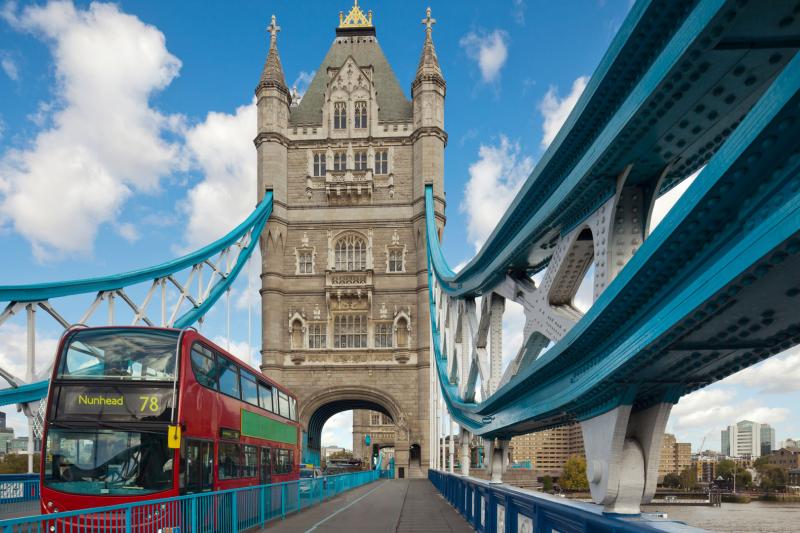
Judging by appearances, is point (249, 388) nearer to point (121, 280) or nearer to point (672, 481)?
point (121, 280)

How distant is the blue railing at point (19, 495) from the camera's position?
1636 cm

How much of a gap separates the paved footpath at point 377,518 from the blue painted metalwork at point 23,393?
808 centimetres

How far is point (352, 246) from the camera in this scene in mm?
41719

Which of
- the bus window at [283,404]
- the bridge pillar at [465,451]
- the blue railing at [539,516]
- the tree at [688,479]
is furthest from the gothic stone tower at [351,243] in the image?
the tree at [688,479]

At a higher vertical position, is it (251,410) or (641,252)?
(641,252)

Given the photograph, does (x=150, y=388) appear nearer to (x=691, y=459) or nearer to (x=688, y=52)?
(x=688, y=52)

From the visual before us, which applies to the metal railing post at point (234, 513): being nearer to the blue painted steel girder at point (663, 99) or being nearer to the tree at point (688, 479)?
the blue painted steel girder at point (663, 99)

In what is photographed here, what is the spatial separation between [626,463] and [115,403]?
23.9 ft

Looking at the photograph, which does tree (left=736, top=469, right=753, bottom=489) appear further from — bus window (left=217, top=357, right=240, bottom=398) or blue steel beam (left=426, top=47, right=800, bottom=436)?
blue steel beam (left=426, top=47, right=800, bottom=436)

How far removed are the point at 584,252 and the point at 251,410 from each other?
26.8 ft

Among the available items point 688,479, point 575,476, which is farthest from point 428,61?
point 688,479

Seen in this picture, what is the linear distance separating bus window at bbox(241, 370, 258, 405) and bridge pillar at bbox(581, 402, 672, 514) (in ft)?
28.8

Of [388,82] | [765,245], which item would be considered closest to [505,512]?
[765,245]

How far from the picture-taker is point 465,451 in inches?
833
